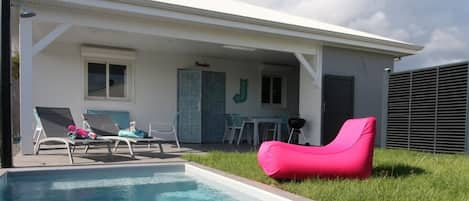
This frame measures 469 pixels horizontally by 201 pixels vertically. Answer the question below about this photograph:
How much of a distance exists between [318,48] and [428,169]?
4.55m

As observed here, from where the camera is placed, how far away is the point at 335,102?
9609mm

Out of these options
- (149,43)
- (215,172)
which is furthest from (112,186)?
(149,43)

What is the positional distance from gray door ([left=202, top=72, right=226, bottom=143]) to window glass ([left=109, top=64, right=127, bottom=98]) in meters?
2.06

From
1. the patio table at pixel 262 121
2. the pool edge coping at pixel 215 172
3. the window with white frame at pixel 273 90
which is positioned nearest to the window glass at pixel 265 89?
the window with white frame at pixel 273 90

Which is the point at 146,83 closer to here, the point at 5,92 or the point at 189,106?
the point at 189,106

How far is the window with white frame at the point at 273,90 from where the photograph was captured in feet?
39.5

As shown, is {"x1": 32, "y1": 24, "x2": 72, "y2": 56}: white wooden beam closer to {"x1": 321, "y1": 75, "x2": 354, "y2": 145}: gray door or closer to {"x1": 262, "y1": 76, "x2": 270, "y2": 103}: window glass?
{"x1": 321, "y1": 75, "x2": 354, "y2": 145}: gray door

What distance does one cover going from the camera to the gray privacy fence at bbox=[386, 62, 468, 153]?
23.9 feet

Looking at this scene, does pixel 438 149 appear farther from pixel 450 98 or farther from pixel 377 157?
pixel 377 157

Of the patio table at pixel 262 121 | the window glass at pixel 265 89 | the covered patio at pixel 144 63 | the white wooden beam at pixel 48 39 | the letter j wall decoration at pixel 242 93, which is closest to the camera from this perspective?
the white wooden beam at pixel 48 39

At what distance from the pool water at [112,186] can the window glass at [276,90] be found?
701cm

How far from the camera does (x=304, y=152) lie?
A: 14.5ft

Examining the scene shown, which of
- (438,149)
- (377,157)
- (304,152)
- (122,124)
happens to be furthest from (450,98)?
(122,124)

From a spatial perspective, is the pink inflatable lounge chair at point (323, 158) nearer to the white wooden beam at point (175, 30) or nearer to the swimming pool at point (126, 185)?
the swimming pool at point (126, 185)
